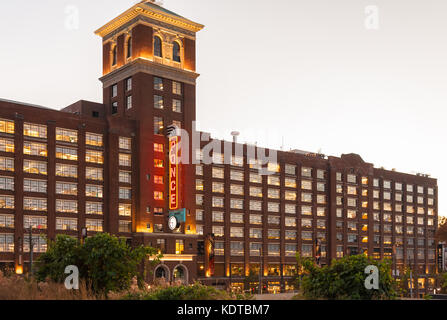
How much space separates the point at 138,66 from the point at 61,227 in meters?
32.1

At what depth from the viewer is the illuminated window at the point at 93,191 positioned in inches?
4008

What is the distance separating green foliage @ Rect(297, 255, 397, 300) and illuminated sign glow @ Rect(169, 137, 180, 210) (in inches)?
3394

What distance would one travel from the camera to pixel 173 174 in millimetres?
105562

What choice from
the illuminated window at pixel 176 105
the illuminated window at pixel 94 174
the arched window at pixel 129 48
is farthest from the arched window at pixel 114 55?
the illuminated window at pixel 94 174

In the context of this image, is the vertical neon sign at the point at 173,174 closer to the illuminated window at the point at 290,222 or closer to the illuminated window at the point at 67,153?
the illuminated window at the point at 67,153

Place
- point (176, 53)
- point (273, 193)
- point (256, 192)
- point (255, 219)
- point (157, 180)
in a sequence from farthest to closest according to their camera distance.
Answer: point (273, 193) → point (256, 192) → point (255, 219) → point (176, 53) → point (157, 180)

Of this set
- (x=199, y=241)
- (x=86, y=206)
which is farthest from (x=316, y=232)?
(x=86, y=206)

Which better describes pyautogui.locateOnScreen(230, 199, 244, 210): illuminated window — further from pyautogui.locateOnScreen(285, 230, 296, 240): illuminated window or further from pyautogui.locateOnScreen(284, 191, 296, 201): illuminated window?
pyautogui.locateOnScreen(285, 230, 296, 240): illuminated window

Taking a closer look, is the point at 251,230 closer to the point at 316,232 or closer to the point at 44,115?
the point at 316,232

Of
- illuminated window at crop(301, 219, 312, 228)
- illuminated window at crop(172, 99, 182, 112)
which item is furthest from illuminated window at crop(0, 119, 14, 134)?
illuminated window at crop(301, 219, 312, 228)

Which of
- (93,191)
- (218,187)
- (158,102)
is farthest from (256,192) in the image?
(93,191)

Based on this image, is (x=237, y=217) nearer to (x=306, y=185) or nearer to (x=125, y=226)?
A: (x=306, y=185)

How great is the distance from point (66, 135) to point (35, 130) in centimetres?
554

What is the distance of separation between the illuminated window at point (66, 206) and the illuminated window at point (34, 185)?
3.25 m
